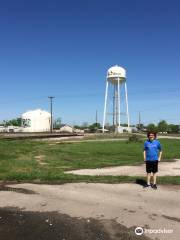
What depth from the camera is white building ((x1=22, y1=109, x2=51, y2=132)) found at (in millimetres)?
131250

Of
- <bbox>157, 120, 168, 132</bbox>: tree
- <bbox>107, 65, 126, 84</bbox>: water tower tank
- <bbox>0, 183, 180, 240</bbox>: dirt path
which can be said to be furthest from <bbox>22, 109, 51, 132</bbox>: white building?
Result: <bbox>0, 183, 180, 240</bbox>: dirt path

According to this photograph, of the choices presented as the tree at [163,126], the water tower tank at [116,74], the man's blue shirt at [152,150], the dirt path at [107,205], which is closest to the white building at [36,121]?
the water tower tank at [116,74]

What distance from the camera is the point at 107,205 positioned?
909 cm

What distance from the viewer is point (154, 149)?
38.8 feet

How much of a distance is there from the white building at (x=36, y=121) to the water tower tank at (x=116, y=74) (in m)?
35.9

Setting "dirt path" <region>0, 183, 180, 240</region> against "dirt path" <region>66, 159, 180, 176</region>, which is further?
"dirt path" <region>66, 159, 180, 176</region>

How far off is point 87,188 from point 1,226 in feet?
13.4

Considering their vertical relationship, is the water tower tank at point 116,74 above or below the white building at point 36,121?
above

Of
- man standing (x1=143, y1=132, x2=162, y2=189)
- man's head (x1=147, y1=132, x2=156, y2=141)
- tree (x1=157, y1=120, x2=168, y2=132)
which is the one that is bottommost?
man standing (x1=143, y1=132, x2=162, y2=189)

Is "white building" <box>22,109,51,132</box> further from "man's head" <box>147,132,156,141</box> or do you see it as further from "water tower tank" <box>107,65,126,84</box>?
"man's head" <box>147,132,156,141</box>

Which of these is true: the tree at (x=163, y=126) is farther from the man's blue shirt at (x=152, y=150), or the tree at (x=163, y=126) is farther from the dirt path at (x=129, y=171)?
the man's blue shirt at (x=152, y=150)

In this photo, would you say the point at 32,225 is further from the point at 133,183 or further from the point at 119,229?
the point at 133,183

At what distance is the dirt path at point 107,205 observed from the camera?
7.51m

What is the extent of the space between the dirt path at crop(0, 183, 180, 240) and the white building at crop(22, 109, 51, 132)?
120049 millimetres
